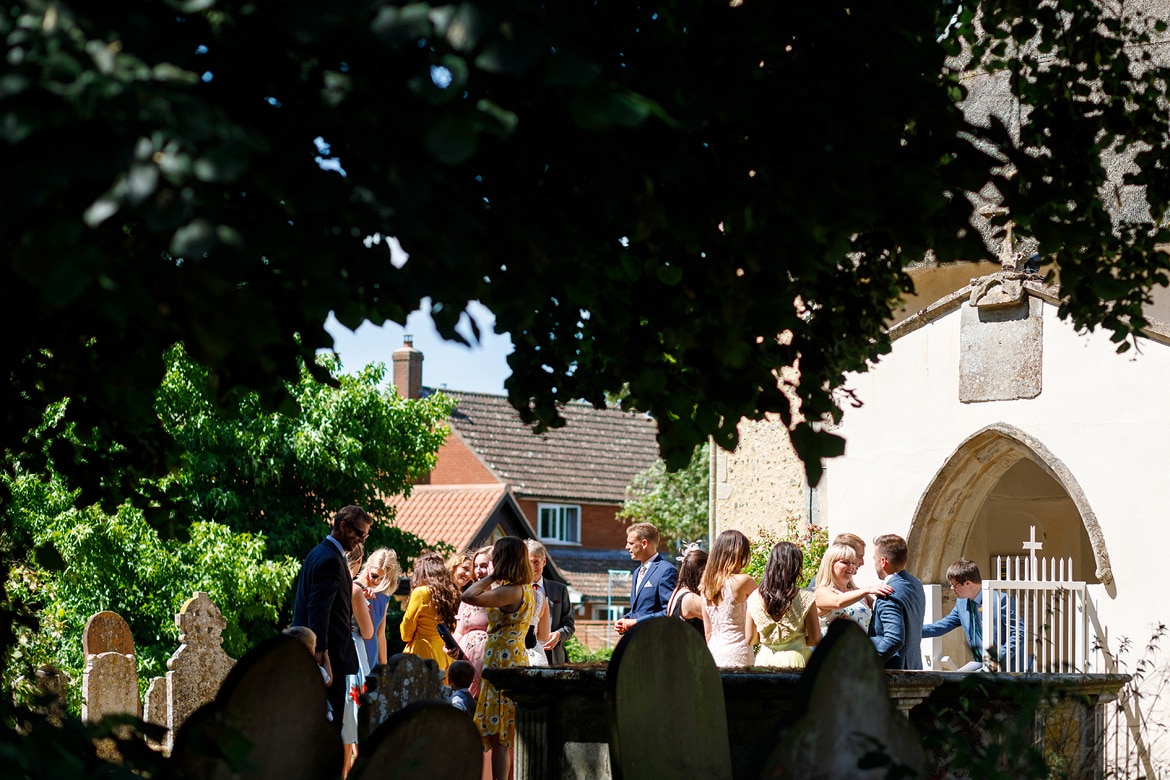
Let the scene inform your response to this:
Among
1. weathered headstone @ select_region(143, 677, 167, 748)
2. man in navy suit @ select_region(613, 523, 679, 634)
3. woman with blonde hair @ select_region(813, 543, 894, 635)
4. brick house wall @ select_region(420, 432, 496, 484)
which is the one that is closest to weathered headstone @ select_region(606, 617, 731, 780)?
woman with blonde hair @ select_region(813, 543, 894, 635)

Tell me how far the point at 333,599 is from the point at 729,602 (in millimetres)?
2275

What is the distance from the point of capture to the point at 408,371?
1977 inches

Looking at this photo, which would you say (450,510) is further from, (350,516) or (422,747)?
(422,747)

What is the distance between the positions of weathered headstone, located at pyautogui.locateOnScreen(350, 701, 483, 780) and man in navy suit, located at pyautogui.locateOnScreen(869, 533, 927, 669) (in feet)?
15.0

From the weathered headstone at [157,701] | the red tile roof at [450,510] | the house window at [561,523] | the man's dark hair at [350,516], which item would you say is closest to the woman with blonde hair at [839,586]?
the man's dark hair at [350,516]

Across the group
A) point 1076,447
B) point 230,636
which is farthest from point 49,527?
point 1076,447

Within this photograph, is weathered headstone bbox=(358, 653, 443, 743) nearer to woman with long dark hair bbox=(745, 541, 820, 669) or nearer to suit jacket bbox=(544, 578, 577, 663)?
woman with long dark hair bbox=(745, 541, 820, 669)

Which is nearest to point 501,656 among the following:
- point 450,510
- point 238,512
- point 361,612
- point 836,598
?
point 361,612

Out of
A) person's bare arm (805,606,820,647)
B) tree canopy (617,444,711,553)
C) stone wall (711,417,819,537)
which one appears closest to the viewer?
person's bare arm (805,606,820,647)

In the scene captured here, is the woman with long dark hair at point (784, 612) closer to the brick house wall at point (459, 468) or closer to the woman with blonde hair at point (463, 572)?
the woman with blonde hair at point (463, 572)

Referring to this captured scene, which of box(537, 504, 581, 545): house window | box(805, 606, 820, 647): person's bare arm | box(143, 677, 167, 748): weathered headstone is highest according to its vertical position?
box(537, 504, 581, 545): house window

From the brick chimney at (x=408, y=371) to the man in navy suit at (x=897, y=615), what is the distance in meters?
42.4

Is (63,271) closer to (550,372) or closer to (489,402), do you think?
(550,372)

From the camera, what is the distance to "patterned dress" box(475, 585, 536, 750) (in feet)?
26.1
